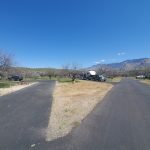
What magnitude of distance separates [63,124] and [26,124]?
57.4 inches

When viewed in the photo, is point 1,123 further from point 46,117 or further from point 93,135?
point 93,135

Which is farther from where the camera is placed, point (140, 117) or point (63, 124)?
point (140, 117)

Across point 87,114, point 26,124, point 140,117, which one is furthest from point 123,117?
point 26,124

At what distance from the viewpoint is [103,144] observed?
289 inches

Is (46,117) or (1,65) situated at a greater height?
(1,65)

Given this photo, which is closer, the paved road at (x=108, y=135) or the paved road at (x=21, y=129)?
the paved road at (x=108, y=135)

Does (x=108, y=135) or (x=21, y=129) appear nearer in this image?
(x=108, y=135)

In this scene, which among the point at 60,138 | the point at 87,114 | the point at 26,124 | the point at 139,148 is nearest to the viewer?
the point at 139,148

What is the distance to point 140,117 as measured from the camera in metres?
11.8

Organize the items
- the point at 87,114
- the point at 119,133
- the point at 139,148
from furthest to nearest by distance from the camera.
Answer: the point at 87,114 → the point at 119,133 → the point at 139,148

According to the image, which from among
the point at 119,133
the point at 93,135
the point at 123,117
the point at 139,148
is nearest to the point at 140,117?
the point at 123,117

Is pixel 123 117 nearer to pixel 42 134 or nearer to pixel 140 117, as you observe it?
pixel 140 117

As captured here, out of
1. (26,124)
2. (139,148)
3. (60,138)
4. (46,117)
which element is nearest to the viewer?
(139,148)

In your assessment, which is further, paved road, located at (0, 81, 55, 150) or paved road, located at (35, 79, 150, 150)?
paved road, located at (0, 81, 55, 150)
